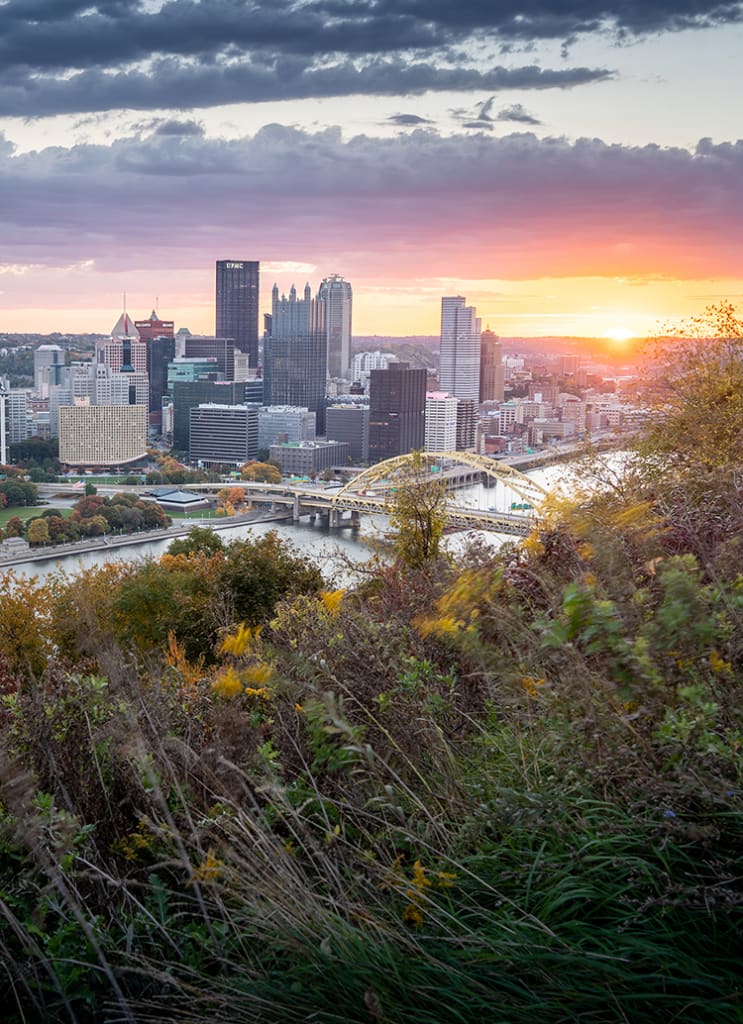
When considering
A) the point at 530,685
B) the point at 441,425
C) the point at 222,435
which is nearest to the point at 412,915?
the point at 530,685

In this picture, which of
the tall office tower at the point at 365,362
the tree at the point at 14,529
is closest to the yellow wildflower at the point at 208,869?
the tree at the point at 14,529

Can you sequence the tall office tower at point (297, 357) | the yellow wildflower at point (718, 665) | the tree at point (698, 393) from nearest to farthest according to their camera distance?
the yellow wildflower at point (718, 665)
the tree at point (698, 393)
the tall office tower at point (297, 357)

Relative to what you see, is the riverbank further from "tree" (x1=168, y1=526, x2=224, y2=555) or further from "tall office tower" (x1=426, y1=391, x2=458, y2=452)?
"tall office tower" (x1=426, y1=391, x2=458, y2=452)

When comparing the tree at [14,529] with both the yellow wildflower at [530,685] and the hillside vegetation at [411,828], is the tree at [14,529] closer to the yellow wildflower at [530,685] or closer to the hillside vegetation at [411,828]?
the hillside vegetation at [411,828]

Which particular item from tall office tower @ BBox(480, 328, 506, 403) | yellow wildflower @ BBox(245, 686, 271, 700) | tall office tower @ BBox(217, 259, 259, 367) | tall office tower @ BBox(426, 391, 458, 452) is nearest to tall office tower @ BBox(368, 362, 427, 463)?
tall office tower @ BBox(426, 391, 458, 452)

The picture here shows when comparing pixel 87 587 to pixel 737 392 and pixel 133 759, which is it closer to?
pixel 737 392

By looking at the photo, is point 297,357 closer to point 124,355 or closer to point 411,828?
point 124,355
